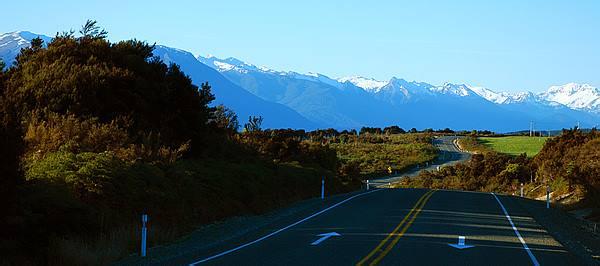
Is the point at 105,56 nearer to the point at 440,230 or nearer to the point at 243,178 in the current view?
the point at 243,178

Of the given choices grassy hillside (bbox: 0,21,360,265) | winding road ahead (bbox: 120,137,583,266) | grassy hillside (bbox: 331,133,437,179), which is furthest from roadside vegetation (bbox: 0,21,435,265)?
grassy hillside (bbox: 331,133,437,179)

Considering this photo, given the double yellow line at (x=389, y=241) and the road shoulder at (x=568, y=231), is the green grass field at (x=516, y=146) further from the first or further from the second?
the double yellow line at (x=389, y=241)

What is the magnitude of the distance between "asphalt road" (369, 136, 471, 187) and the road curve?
40.4 metres

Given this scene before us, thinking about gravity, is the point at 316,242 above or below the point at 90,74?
below

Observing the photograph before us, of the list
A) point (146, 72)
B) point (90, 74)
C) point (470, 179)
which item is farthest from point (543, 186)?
point (90, 74)

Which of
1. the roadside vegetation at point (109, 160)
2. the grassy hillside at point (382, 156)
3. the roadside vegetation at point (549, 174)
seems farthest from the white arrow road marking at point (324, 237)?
the grassy hillside at point (382, 156)

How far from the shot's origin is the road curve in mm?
14328

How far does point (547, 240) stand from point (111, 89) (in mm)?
15924

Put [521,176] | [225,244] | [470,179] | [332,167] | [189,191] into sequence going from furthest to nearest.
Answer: [470,179]
[521,176]
[332,167]
[189,191]
[225,244]

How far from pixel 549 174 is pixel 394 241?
103ft

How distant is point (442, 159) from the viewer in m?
100

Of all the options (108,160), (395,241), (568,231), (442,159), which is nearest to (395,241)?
(395,241)

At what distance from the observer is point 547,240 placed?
19.1 m

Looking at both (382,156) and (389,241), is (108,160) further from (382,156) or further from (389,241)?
(382,156)
